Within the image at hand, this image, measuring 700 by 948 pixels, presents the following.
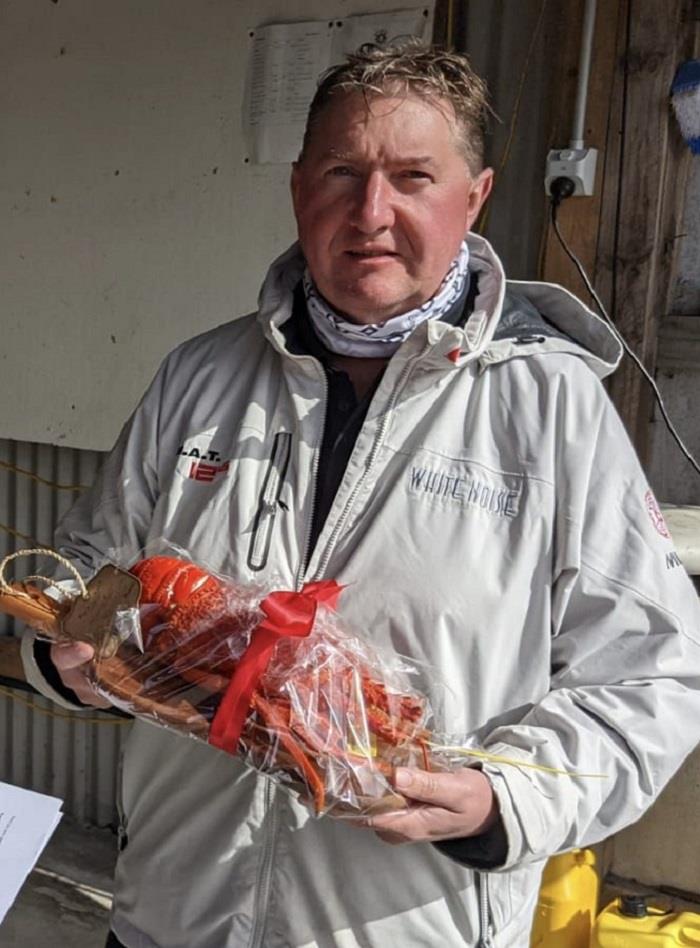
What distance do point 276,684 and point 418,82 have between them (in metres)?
0.85

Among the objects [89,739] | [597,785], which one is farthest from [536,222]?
[89,739]

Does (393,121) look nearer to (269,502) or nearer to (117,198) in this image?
(269,502)

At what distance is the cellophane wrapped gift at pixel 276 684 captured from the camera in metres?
1.11

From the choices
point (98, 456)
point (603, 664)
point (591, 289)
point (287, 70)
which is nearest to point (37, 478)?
point (98, 456)

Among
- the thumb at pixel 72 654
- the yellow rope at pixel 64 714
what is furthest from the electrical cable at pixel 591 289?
the yellow rope at pixel 64 714

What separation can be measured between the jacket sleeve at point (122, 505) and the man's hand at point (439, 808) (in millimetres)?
575

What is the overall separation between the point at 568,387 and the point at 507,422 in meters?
0.10

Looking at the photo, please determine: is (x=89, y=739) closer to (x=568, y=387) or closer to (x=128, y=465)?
(x=128, y=465)

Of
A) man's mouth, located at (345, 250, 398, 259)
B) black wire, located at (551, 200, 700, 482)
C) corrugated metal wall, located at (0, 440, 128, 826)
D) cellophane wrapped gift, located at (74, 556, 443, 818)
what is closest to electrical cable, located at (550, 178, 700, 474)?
black wire, located at (551, 200, 700, 482)

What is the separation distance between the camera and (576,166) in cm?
239

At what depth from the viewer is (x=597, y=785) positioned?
124 cm

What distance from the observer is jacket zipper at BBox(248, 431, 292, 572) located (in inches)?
55.0

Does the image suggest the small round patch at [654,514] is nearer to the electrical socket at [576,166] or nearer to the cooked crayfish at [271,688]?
the cooked crayfish at [271,688]

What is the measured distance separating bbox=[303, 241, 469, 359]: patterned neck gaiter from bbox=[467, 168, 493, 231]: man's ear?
47 millimetres
